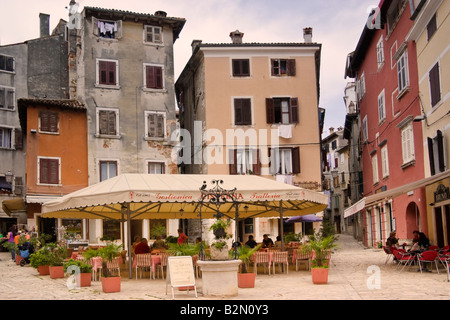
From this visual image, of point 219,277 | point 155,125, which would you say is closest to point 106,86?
point 155,125

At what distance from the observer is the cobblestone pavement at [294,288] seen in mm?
10750

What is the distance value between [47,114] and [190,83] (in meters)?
9.27

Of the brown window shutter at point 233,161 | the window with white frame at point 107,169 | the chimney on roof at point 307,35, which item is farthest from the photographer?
the chimney on roof at point 307,35

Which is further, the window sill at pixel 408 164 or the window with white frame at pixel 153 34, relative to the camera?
the window with white frame at pixel 153 34

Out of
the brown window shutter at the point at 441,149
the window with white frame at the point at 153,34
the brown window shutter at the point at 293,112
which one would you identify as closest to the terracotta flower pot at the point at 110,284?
the brown window shutter at the point at 441,149

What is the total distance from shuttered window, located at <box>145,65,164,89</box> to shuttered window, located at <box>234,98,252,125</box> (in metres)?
4.32

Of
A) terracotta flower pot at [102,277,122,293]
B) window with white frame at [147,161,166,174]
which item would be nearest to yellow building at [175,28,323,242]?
window with white frame at [147,161,166,174]

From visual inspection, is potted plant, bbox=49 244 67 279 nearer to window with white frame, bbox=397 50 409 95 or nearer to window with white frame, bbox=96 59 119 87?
window with white frame, bbox=397 50 409 95

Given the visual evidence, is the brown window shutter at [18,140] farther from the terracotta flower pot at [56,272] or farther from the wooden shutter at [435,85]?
the wooden shutter at [435,85]

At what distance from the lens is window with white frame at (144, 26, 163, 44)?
32.4 meters

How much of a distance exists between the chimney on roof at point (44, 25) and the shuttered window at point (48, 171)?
1179 cm

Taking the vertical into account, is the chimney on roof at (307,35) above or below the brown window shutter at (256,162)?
above
